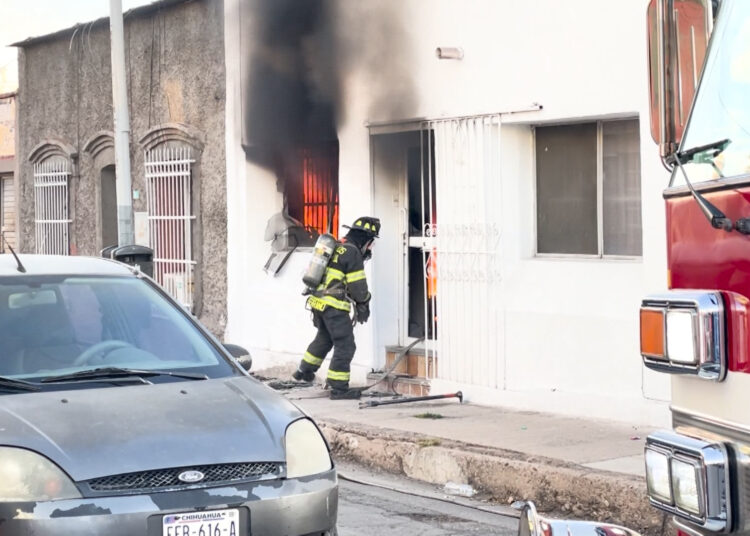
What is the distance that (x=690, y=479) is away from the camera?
10.4 ft

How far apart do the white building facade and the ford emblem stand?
211 inches

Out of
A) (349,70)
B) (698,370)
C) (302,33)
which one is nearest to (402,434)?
(349,70)

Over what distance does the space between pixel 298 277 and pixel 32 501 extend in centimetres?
929

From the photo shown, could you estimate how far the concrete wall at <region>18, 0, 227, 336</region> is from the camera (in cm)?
1509

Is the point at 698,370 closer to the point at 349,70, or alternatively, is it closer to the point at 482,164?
the point at 482,164

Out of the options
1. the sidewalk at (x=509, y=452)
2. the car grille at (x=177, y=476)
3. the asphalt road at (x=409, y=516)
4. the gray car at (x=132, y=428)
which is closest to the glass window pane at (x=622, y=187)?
the sidewalk at (x=509, y=452)

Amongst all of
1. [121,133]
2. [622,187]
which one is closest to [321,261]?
[622,187]

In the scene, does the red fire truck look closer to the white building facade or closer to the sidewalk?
the sidewalk

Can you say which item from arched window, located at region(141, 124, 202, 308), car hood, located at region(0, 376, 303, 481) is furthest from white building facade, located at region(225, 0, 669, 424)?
car hood, located at region(0, 376, 303, 481)

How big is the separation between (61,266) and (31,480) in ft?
5.90

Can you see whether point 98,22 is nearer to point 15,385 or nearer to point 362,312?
point 362,312

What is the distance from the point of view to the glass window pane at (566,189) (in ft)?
34.6

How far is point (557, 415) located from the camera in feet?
34.4

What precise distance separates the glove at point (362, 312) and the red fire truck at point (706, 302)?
8.12 meters
